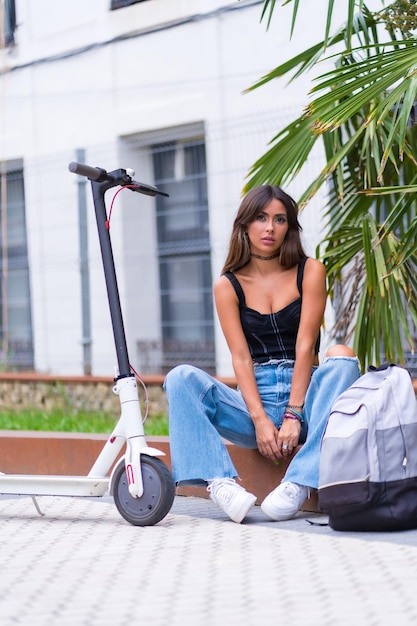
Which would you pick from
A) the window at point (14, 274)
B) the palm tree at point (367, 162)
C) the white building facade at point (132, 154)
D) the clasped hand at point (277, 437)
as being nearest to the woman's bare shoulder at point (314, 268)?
the palm tree at point (367, 162)

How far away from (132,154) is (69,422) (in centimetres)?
335

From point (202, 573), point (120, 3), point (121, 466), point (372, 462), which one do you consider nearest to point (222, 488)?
point (121, 466)

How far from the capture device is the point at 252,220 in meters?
4.67

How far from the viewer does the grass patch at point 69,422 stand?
6.87 meters

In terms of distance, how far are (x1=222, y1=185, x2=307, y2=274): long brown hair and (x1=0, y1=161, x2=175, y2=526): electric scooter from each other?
415 millimetres

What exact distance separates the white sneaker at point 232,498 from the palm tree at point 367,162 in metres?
1.05

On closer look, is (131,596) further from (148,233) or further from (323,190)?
(148,233)

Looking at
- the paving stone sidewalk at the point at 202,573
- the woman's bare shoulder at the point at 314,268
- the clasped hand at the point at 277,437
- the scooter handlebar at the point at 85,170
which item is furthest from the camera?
the woman's bare shoulder at the point at 314,268

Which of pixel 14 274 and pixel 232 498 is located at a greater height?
pixel 14 274

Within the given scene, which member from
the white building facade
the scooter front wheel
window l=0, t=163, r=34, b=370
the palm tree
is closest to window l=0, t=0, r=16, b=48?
the white building facade

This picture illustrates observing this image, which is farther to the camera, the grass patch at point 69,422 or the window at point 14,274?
the window at point 14,274

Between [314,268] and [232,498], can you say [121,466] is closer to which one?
[232,498]

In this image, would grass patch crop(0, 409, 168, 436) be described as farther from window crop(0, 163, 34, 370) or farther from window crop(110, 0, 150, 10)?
window crop(110, 0, 150, 10)

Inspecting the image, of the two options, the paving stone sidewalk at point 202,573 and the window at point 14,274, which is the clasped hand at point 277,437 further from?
the window at point 14,274
